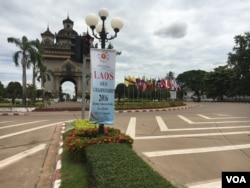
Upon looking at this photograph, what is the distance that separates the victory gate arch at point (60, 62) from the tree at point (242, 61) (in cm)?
3683

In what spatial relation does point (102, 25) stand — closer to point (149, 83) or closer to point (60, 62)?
A: point (149, 83)

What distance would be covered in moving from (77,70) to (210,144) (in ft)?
258

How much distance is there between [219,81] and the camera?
77375mm

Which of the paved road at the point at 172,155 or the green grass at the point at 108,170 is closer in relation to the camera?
the green grass at the point at 108,170

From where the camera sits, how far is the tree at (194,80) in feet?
314

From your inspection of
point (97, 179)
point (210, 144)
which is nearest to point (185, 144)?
point (210, 144)

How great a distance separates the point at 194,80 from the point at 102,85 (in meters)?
92.6

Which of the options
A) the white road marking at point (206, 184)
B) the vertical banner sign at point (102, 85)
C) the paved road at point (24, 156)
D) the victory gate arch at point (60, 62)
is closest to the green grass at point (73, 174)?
the paved road at point (24, 156)

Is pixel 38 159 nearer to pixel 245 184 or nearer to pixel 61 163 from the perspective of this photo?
pixel 61 163

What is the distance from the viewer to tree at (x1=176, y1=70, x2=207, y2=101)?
95.8 m

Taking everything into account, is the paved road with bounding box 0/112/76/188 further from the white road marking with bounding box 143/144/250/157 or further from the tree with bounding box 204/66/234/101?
the tree with bounding box 204/66/234/101

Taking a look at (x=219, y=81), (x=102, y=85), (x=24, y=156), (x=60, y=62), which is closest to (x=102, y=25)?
(x=102, y=85)

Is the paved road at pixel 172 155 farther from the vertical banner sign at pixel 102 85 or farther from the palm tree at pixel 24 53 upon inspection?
the palm tree at pixel 24 53

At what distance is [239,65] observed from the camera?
64.2 meters
